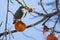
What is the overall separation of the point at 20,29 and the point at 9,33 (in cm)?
6

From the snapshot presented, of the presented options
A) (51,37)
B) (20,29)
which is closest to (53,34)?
(51,37)

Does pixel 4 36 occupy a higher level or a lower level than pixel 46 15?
lower

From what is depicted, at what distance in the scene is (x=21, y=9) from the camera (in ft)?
1.32

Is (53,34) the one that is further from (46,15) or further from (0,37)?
(0,37)

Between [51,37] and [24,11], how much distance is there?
0.12m

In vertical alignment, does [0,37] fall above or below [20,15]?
below

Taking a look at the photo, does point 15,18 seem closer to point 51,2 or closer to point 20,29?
point 20,29

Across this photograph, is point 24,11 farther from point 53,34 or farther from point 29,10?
point 53,34

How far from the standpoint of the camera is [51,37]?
17.7 inches

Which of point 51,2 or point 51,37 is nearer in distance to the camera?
point 51,37

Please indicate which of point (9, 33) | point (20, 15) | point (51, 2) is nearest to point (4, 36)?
point (9, 33)

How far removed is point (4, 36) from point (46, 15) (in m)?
0.18

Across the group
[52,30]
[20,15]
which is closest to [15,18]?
[20,15]

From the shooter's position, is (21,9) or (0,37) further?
(0,37)
